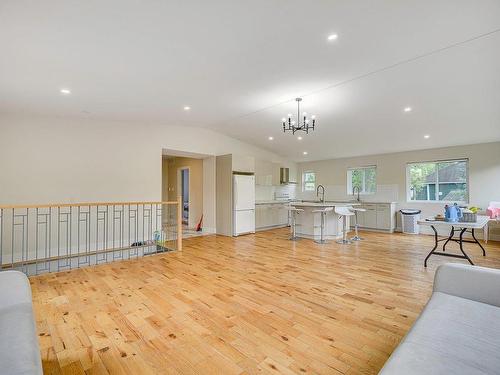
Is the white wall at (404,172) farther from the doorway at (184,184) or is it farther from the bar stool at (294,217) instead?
the doorway at (184,184)

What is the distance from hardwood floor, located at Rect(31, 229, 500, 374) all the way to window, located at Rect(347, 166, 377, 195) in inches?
150

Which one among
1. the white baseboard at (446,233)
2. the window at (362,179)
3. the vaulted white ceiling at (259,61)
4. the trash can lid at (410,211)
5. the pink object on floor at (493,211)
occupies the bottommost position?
the white baseboard at (446,233)

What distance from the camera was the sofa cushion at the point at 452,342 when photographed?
1037 mm

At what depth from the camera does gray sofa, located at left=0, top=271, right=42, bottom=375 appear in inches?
37.9

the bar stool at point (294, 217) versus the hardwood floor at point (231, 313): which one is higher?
the bar stool at point (294, 217)

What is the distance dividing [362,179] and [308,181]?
2013 millimetres

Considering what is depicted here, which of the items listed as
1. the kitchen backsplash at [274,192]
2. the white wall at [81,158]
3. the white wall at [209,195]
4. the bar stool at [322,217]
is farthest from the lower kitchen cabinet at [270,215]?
the white wall at [81,158]

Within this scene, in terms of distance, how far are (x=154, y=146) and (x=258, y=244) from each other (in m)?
3.43

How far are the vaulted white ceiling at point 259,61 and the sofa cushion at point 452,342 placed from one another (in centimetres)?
262

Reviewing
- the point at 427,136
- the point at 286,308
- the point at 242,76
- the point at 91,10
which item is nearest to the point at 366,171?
the point at 427,136

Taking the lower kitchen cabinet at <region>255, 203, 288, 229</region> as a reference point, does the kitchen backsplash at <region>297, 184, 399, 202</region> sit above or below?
above

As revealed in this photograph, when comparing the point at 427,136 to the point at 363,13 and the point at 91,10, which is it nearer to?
the point at 363,13

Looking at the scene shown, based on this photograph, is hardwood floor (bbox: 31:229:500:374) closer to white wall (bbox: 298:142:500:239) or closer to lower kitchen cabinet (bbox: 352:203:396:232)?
white wall (bbox: 298:142:500:239)

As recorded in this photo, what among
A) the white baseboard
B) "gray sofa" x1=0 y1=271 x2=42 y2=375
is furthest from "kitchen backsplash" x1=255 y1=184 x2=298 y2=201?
"gray sofa" x1=0 y1=271 x2=42 y2=375
